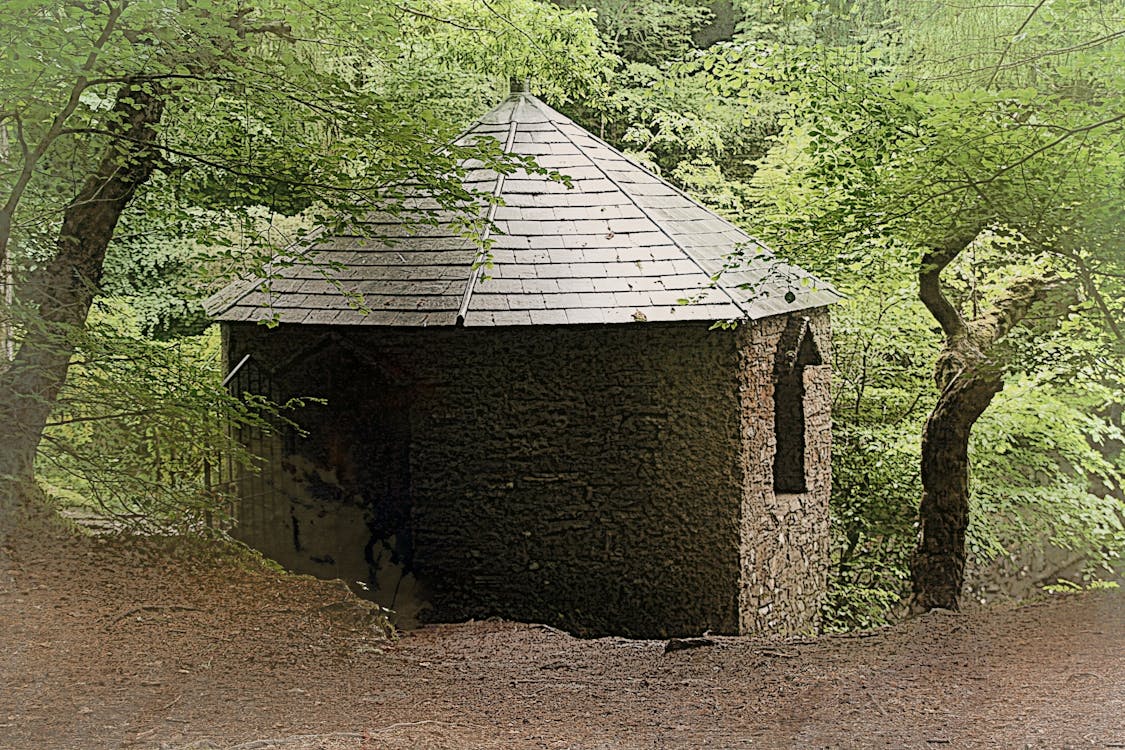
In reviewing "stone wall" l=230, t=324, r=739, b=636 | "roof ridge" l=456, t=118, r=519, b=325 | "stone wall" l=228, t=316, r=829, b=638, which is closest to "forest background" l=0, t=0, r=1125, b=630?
"roof ridge" l=456, t=118, r=519, b=325

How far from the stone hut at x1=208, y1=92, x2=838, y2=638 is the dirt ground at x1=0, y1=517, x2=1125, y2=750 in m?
0.82

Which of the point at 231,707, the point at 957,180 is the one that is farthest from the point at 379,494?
the point at 957,180

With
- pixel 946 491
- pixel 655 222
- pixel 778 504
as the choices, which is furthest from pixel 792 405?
pixel 655 222

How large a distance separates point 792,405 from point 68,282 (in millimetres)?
5632

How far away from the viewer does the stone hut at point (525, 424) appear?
273 inches

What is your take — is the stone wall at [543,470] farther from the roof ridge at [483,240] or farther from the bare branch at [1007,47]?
the bare branch at [1007,47]

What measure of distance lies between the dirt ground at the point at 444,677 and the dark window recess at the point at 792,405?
2.13 m

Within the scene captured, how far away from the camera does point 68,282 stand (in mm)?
6164

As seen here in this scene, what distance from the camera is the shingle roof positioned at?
6.82m

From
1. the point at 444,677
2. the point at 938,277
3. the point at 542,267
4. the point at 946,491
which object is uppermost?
the point at 938,277

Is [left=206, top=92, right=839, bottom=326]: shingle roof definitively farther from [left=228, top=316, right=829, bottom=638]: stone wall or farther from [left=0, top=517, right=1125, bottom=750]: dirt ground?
[left=0, top=517, right=1125, bottom=750]: dirt ground

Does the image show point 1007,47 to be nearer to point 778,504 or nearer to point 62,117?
point 778,504

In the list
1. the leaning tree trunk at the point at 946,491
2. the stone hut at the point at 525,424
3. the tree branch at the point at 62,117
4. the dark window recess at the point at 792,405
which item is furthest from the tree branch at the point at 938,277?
the tree branch at the point at 62,117

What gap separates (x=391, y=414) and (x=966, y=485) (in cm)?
491
